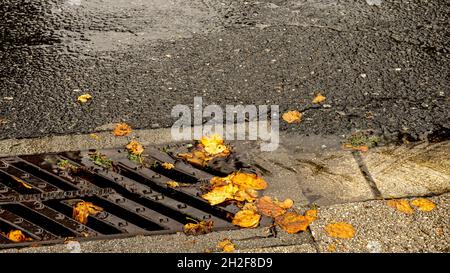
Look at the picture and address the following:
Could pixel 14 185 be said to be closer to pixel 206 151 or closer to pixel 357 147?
pixel 206 151

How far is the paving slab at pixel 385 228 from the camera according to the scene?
232 cm

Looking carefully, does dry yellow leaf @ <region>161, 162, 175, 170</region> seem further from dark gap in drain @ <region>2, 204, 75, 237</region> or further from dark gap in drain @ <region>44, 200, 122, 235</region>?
dark gap in drain @ <region>2, 204, 75, 237</region>

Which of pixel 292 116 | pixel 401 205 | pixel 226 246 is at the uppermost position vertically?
pixel 292 116

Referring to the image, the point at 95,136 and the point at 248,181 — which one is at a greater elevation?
the point at 95,136

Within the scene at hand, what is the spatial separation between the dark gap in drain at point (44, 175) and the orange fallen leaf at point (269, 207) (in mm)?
1014

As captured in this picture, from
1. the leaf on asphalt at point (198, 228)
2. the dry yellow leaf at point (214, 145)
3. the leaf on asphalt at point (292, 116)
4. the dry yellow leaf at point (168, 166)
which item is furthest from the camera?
the leaf on asphalt at point (292, 116)

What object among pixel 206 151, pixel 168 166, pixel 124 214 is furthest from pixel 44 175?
pixel 206 151

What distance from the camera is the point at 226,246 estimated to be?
7.67ft

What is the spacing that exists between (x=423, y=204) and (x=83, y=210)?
175 centimetres

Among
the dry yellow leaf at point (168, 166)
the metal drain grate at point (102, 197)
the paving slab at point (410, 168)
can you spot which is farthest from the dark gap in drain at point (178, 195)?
the paving slab at point (410, 168)

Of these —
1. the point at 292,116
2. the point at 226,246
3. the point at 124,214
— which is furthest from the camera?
the point at 292,116

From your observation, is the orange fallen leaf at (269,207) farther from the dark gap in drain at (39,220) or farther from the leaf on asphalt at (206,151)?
the dark gap in drain at (39,220)
